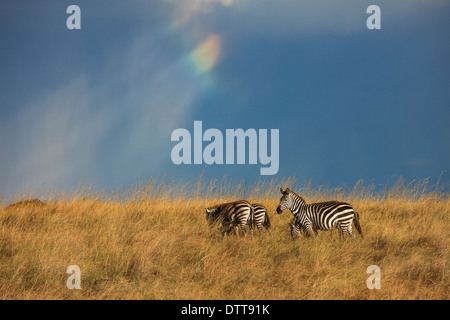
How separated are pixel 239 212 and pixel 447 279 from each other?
4.22 meters

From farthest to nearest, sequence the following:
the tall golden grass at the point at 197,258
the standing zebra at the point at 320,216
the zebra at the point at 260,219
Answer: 1. the zebra at the point at 260,219
2. the standing zebra at the point at 320,216
3. the tall golden grass at the point at 197,258

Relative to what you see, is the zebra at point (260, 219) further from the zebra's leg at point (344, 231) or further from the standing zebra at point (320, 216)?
the zebra's leg at point (344, 231)

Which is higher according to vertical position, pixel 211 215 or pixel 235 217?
pixel 211 215

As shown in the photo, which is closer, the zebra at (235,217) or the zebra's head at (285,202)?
the zebra at (235,217)

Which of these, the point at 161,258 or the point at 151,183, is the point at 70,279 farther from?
the point at 151,183

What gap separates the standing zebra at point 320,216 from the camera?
8195mm

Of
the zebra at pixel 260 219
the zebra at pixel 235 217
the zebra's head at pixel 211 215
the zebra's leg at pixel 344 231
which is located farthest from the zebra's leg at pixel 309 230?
the zebra's head at pixel 211 215

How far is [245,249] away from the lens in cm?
716

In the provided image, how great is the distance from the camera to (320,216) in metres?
8.38

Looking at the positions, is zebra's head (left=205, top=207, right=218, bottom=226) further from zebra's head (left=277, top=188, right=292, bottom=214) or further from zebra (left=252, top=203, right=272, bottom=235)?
zebra's head (left=277, top=188, right=292, bottom=214)

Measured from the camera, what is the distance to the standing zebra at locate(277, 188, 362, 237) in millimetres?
8195

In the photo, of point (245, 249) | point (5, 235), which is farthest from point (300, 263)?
point (5, 235)

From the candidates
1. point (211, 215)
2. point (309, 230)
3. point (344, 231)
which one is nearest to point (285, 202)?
point (309, 230)

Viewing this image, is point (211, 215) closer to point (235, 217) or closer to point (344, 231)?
point (235, 217)
